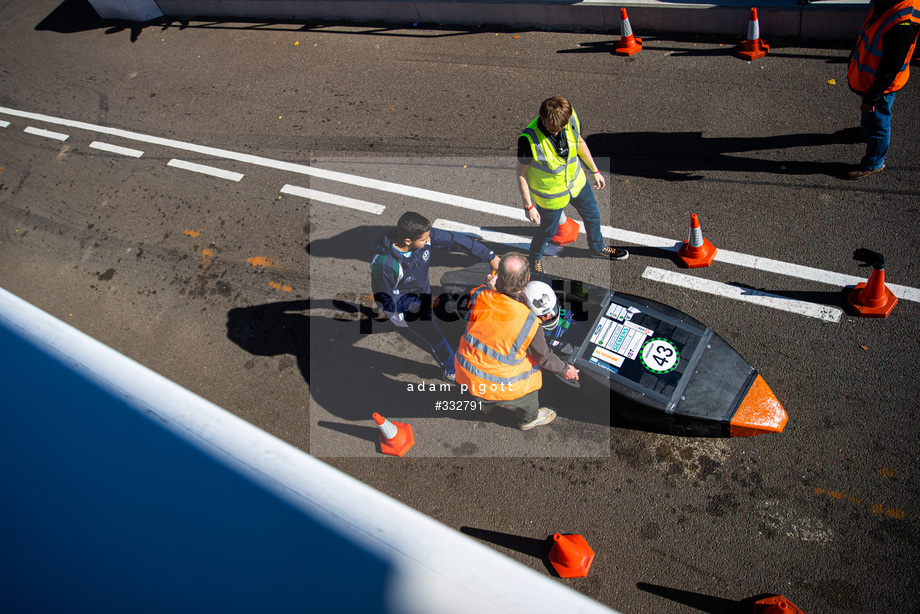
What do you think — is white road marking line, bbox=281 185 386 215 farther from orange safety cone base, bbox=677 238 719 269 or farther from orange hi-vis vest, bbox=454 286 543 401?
orange safety cone base, bbox=677 238 719 269

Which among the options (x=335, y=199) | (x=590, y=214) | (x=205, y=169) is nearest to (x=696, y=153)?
(x=590, y=214)

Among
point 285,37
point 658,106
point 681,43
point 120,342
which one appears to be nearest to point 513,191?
point 658,106

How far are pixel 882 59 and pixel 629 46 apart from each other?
372cm

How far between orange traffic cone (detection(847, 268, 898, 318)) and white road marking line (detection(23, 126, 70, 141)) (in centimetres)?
1155

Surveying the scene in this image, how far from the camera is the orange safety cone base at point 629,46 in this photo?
8195mm

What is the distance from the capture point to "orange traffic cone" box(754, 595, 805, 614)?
3738 millimetres

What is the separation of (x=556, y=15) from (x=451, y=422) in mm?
6935

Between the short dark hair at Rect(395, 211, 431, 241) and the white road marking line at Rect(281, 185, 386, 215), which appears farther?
the white road marking line at Rect(281, 185, 386, 215)

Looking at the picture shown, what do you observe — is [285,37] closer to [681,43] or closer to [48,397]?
[681,43]

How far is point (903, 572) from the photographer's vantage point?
3932 mm

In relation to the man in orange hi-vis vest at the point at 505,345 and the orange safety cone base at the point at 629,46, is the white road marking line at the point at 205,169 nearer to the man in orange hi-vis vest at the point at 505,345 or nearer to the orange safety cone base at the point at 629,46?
the man in orange hi-vis vest at the point at 505,345

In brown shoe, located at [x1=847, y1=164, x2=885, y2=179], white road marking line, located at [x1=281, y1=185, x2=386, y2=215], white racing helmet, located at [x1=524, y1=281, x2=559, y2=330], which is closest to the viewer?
white racing helmet, located at [x1=524, y1=281, x2=559, y2=330]

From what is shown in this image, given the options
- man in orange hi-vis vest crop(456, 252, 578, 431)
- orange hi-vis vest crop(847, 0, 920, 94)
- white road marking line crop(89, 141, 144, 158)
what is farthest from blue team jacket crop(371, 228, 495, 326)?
white road marking line crop(89, 141, 144, 158)

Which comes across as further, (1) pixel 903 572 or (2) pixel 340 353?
(2) pixel 340 353
